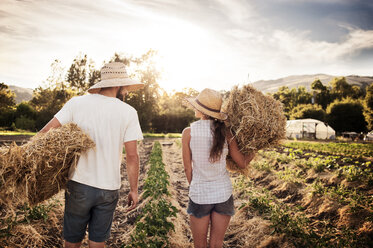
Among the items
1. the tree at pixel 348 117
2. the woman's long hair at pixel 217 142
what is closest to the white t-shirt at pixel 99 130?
the woman's long hair at pixel 217 142

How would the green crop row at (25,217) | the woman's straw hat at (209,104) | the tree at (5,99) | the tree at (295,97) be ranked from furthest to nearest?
the tree at (295,97) → the tree at (5,99) → the green crop row at (25,217) → the woman's straw hat at (209,104)

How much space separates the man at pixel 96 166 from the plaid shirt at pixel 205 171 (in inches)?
24.9

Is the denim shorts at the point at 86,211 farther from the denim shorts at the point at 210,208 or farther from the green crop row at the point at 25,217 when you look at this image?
the green crop row at the point at 25,217

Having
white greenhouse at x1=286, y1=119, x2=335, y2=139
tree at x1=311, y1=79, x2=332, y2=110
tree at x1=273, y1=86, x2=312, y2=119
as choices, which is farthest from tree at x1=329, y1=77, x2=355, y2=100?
white greenhouse at x1=286, y1=119, x2=335, y2=139

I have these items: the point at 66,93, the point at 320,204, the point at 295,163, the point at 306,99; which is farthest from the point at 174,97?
the point at 320,204

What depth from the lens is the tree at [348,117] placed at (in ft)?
149

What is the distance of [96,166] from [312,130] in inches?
1598

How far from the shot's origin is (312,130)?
37.4 metres

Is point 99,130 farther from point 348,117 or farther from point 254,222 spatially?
point 348,117

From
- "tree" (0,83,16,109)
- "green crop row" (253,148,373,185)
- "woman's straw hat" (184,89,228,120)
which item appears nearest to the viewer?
"woman's straw hat" (184,89,228,120)

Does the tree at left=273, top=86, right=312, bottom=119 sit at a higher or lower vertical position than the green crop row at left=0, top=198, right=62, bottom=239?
higher

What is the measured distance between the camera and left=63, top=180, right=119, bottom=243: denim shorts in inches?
85.2

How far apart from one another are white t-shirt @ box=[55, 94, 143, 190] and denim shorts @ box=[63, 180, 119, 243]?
0.30 ft

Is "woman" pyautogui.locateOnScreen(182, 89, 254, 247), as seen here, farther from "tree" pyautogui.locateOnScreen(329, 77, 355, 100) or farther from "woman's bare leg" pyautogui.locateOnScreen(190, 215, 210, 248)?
"tree" pyautogui.locateOnScreen(329, 77, 355, 100)
